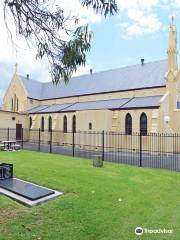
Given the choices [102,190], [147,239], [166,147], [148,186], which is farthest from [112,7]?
[166,147]

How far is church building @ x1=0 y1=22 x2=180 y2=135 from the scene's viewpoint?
103 ft

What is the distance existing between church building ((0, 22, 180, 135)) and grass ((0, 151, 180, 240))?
750 inches

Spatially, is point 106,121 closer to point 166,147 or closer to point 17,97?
point 166,147

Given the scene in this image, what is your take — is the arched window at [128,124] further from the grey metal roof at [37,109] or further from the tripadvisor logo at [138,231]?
the tripadvisor logo at [138,231]

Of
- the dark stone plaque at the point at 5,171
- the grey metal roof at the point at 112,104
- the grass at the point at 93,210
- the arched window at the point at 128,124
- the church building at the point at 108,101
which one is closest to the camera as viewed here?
the grass at the point at 93,210

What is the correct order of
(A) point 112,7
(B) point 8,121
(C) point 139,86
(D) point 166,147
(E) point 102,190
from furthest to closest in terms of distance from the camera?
1. (B) point 8,121
2. (C) point 139,86
3. (D) point 166,147
4. (E) point 102,190
5. (A) point 112,7

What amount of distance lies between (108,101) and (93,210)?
3064 centimetres

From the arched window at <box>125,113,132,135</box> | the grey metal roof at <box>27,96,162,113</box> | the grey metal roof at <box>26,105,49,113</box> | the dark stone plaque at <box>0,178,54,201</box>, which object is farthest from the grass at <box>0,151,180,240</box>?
the grey metal roof at <box>26,105,49,113</box>

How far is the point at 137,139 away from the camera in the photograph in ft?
102

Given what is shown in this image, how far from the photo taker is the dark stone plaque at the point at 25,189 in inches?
327

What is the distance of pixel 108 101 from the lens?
124 ft

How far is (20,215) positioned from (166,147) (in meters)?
23.5

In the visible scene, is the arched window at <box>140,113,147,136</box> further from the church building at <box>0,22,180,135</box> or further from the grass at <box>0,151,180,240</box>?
the grass at <box>0,151,180,240</box>

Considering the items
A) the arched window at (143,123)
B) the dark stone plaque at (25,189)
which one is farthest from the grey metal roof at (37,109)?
the dark stone plaque at (25,189)
